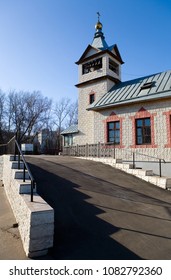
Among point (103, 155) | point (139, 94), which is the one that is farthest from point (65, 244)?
point (139, 94)

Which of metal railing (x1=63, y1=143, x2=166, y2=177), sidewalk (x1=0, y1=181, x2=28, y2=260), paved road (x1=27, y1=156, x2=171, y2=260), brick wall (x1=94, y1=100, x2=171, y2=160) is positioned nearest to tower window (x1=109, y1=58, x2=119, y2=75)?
brick wall (x1=94, y1=100, x2=171, y2=160)

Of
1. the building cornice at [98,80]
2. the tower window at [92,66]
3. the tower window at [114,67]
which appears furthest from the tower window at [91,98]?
the tower window at [114,67]

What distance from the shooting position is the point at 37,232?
136 inches

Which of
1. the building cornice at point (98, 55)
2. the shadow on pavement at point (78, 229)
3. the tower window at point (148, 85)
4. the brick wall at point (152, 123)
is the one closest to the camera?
the shadow on pavement at point (78, 229)

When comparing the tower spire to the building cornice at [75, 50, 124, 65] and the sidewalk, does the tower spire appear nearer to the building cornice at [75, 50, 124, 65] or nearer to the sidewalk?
the building cornice at [75, 50, 124, 65]

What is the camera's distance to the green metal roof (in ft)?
42.0

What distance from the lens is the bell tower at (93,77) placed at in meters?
17.4

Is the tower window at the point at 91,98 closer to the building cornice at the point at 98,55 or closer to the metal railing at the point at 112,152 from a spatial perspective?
the building cornice at the point at 98,55

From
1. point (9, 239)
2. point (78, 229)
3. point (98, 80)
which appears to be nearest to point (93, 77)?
point (98, 80)

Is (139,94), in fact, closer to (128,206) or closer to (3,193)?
(128,206)

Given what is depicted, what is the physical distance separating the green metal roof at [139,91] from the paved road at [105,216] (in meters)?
6.73

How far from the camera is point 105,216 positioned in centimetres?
508

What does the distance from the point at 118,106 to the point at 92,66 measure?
6624mm
